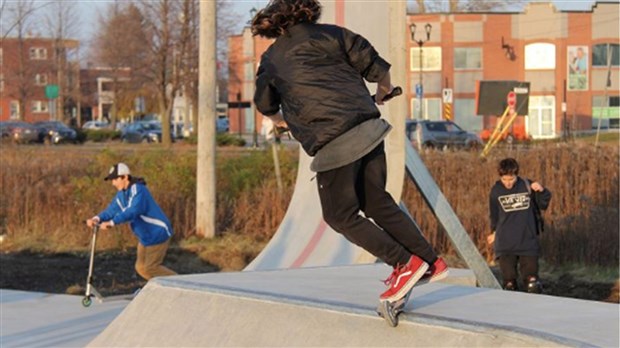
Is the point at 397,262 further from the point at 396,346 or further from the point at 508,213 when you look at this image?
the point at 508,213

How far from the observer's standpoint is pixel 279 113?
18.2 ft

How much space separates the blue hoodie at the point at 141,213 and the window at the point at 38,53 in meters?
55.4

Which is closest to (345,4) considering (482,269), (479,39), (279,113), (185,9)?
(482,269)

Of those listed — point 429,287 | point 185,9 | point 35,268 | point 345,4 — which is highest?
point 185,9

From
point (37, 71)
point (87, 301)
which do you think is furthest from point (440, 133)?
point (87, 301)

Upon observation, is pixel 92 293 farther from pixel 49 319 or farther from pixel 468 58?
pixel 468 58

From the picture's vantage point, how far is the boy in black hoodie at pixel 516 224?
32.9 ft

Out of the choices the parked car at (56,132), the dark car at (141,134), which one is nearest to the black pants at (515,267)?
the parked car at (56,132)

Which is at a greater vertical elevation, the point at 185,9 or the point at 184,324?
the point at 185,9

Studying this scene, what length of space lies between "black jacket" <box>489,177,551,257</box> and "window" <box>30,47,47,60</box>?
57255 mm

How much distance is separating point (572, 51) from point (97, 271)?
55999 mm

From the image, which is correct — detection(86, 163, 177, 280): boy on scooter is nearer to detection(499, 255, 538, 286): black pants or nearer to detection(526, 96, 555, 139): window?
detection(499, 255, 538, 286): black pants

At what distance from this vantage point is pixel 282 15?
529cm

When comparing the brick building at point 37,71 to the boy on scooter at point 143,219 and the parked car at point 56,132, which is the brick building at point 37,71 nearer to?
the parked car at point 56,132
